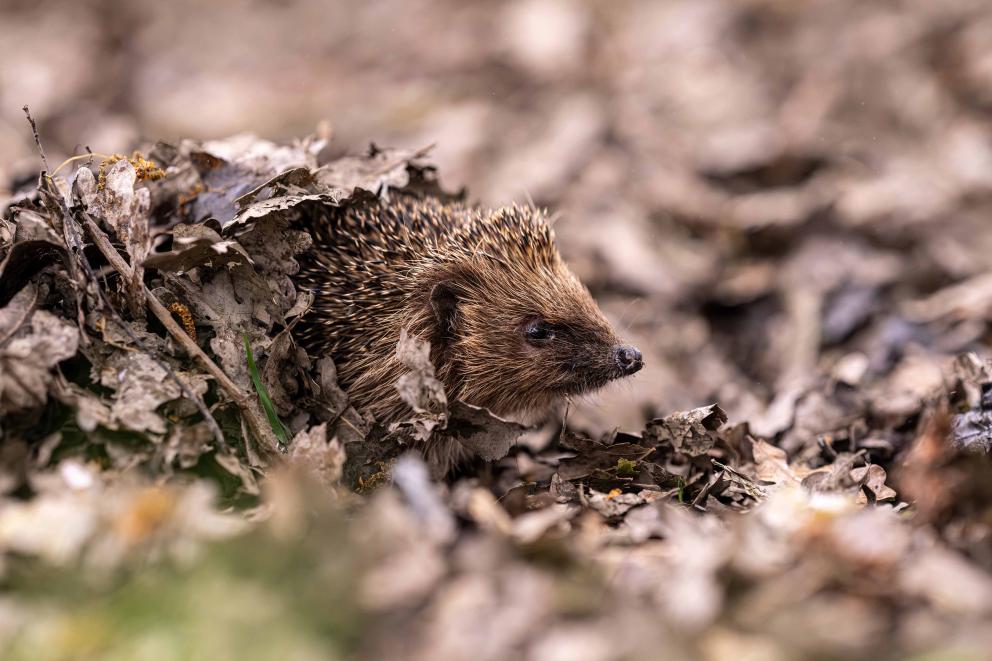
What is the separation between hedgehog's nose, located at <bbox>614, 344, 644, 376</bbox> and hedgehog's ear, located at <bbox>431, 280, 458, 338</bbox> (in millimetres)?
1033

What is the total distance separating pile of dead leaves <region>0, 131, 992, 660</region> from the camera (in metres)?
2.95

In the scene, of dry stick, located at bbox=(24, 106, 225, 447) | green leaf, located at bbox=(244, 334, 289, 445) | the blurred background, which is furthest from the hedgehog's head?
dry stick, located at bbox=(24, 106, 225, 447)

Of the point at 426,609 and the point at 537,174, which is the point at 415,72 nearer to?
the point at 537,174

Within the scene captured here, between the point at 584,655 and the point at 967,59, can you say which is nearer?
the point at 584,655

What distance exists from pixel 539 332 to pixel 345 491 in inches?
79.3

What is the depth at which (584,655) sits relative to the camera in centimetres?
281

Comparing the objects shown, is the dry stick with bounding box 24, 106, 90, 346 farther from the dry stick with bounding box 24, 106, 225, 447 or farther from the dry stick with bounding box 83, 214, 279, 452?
the dry stick with bounding box 83, 214, 279, 452

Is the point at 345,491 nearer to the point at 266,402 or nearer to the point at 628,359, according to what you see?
the point at 266,402

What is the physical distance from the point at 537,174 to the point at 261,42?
16.3 ft

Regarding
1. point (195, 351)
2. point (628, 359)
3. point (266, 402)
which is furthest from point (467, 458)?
point (195, 351)

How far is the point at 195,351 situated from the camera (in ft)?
15.0

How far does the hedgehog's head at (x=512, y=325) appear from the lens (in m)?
5.92

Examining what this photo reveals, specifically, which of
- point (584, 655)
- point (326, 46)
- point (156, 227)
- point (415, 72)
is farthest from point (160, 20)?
point (584, 655)

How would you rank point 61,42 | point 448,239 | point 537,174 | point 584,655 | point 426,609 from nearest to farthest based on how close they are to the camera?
point 584,655 < point 426,609 < point 448,239 < point 537,174 < point 61,42
